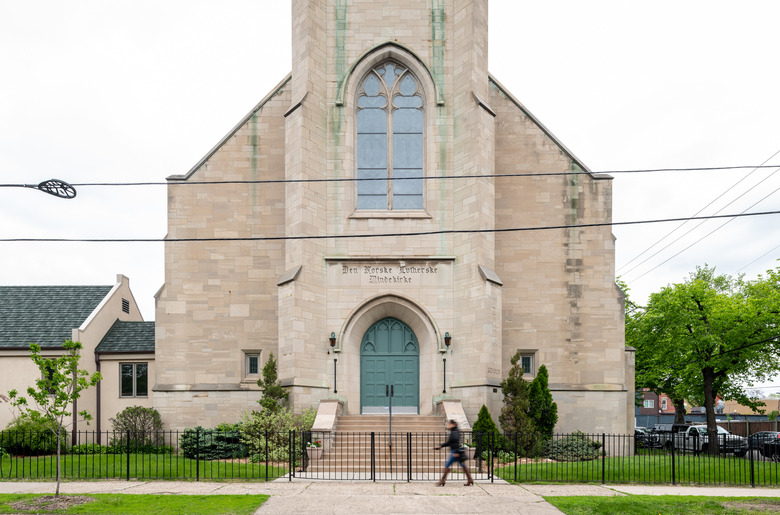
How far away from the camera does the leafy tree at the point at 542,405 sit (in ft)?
73.4

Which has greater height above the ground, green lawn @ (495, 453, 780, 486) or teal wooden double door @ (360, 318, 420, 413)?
teal wooden double door @ (360, 318, 420, 413)

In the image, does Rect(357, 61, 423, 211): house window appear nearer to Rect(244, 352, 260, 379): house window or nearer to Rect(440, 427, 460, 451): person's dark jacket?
Rect(244, 352, 260, 379): house window

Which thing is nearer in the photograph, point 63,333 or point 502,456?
point 502,456

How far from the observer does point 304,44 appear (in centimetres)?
2458

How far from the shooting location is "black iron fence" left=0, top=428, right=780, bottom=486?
57.0 ft

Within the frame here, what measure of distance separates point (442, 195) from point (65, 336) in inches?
595

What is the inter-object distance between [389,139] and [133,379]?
1331cm

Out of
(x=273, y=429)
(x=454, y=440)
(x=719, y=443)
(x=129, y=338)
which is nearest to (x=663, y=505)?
(x=454, y=440)

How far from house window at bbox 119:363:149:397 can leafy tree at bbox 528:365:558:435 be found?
568 inches

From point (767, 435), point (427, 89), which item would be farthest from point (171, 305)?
point (767, 435)

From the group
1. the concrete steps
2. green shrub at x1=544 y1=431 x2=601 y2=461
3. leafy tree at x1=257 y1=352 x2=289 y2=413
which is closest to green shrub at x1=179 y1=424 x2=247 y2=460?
leafy tree at x1=257 y1=352 x2=289 y2=413

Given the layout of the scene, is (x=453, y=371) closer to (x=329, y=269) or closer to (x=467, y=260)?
(x=467, y=260)

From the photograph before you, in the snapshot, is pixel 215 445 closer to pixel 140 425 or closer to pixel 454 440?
pixel 140 425

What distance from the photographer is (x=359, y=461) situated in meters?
17.6
